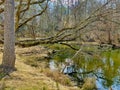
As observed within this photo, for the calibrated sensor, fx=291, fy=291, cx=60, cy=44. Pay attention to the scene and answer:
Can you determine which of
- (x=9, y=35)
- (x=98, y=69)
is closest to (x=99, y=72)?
(x=98, y=69)

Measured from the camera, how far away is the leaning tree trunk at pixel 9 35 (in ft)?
28.9

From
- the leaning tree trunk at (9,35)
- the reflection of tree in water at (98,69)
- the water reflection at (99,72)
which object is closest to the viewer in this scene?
the leaning tree trunk at (9,35)

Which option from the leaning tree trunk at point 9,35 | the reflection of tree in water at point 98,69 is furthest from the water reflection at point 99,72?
the leaning tree trunk at point 9,35

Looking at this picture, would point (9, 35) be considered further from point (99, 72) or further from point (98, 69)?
point (98, 69)

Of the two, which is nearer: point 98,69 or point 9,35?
point 9,35

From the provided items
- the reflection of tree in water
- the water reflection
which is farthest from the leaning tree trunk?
the reflection of tree in water

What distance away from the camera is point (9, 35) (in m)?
8.93

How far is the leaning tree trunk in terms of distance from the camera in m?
8.81

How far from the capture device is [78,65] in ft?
57.4

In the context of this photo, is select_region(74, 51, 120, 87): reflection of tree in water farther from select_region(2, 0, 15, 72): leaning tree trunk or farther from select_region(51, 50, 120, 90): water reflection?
select_region(2, 0, 15, 72): leaning tree trunk

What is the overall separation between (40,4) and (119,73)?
5320 millimetres

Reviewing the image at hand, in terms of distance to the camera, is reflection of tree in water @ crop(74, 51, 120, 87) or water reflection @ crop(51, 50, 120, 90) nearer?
water reflection @ crop(51, 50, 120, 90)

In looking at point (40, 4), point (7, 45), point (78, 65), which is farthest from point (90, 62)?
point (7, 45)

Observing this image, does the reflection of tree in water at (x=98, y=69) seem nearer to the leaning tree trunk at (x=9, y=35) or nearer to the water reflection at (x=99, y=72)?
the water reflection at (x=99, y=72)
